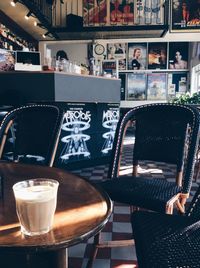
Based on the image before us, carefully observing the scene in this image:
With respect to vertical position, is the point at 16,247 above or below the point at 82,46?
below

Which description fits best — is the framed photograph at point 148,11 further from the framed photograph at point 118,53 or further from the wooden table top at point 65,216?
the wooden table top at point 65,216

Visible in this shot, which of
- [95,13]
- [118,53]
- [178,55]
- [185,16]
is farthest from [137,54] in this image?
[185,16]

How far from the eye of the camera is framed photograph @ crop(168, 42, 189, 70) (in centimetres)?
1049

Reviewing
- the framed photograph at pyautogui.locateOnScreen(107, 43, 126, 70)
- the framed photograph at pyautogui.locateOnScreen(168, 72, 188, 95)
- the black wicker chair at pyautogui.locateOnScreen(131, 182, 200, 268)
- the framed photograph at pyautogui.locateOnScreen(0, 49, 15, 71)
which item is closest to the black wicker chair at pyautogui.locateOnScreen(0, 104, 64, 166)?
the black wicker chair at pyautogui.locateOnScreen(131, 182, 200, 268)

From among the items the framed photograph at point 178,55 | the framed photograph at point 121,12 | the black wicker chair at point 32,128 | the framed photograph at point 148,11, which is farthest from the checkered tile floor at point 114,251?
the framed photograph at point 178,55

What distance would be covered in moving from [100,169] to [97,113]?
814 mm

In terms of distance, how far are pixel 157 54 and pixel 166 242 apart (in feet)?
33.2

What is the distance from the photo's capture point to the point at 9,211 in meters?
0.81

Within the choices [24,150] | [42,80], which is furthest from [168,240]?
[42,80]

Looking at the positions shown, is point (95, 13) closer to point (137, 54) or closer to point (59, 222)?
point (137, 54)

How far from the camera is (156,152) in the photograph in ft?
6.60

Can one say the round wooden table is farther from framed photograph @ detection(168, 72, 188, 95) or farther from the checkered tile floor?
framed photograph @ detection(168, 72, 188, 95)

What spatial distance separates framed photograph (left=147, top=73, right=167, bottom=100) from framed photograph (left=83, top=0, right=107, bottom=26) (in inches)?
142

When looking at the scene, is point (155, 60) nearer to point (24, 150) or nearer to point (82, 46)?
point (82, 46)
